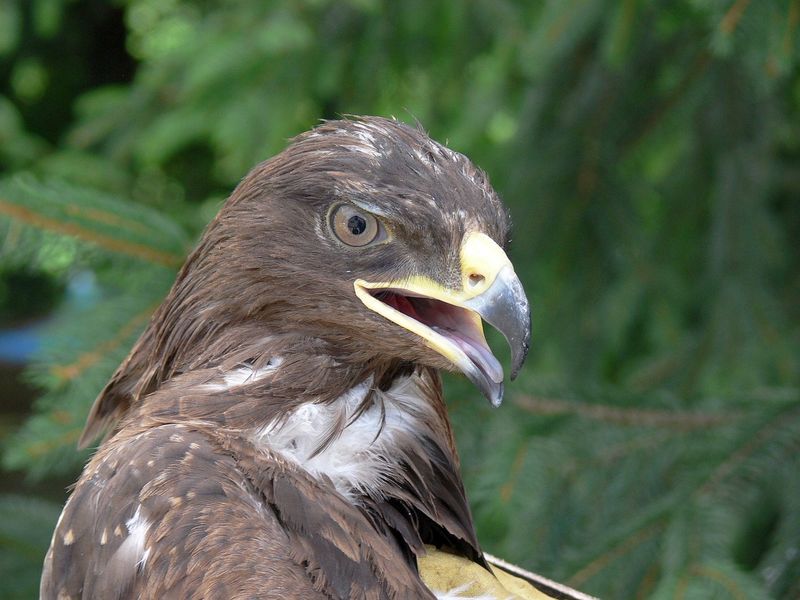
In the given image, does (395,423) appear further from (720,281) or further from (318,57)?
(318,57)

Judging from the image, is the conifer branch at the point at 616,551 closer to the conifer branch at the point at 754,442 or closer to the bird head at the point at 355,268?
the conifer branch at the point at 754,442

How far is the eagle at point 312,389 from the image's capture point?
1.89 m

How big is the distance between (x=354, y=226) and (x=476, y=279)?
0.27 meters

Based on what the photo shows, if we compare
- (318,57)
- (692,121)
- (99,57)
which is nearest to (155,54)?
(99,57)

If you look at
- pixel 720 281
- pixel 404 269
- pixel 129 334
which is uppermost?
pixel 720 281

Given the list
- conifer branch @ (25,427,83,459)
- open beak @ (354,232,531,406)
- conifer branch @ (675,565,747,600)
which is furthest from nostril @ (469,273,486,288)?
conifer branch @ (25,427,83,459)

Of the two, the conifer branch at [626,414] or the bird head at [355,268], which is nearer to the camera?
the bird head at [355,268]

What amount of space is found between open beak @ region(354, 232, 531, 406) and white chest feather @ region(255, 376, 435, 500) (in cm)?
25

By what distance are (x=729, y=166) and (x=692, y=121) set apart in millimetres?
262

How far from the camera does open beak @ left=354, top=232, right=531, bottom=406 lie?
6.51 ft

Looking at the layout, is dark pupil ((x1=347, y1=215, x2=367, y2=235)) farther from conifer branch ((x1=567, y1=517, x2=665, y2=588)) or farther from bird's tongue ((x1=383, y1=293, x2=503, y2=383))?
conifer branch ((x1=567, y1=517, x2=665, y2=588))

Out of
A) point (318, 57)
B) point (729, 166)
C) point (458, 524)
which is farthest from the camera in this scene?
point (318, 57)

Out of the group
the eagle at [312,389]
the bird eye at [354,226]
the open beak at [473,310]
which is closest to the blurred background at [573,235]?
the eagle at [312,389]

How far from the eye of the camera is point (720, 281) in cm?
390
